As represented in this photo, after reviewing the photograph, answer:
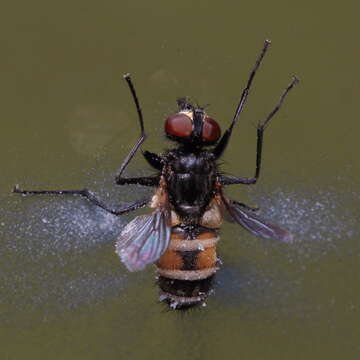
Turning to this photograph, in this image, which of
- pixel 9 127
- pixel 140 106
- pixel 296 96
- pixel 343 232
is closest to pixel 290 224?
pixel 343 232

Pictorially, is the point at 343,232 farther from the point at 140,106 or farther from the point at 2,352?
the point at 2,352

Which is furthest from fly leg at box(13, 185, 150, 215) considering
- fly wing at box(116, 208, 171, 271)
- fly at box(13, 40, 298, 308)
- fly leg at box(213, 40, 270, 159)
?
fly leg at box(213, 40, 270, 159)

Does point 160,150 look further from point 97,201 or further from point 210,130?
point 97,201

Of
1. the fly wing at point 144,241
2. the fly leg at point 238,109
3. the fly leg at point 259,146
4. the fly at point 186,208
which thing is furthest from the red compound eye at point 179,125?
the fly wing at point 144,241

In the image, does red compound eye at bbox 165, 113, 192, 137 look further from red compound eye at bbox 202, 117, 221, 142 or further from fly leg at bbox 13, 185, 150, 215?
fly leg at bbox 13, 185, 150, 215

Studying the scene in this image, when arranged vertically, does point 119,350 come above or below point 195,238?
below

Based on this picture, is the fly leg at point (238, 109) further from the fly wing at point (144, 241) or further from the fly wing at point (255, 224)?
the fly wing at point (144, 241)

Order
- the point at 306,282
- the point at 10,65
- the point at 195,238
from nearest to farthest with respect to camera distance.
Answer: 1. the point at 195,238
2. the point at 10,65
3. the point at 306,282
